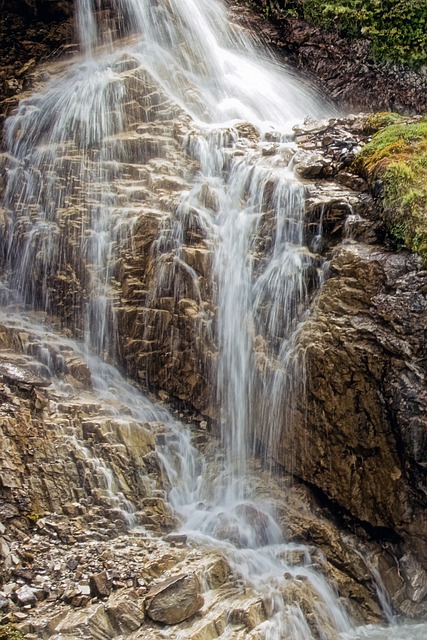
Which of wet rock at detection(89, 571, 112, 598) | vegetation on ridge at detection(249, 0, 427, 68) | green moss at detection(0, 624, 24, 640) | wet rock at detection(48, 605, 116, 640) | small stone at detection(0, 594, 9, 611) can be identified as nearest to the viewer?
green moss at detection(0, 624, 24, 640)

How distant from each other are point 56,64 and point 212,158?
5.37m

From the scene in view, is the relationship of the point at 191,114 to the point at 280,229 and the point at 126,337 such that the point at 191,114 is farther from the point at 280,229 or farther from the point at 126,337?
the point at 126,337

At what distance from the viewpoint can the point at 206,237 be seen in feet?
26.5

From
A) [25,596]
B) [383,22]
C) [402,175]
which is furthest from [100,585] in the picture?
[383,22]

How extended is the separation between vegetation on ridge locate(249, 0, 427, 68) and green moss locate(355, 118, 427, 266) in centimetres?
525

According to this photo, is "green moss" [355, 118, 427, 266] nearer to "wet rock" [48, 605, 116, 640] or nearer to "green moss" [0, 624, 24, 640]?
"wet rock" [48, 605, 116, 640]

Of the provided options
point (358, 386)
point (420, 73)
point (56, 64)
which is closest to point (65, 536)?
point (358, 386)

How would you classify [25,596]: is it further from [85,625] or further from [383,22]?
[383,22]

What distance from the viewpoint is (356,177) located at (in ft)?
25.3

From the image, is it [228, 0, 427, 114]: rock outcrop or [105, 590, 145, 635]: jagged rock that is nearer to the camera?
[105, 590, 145, 635]: jagged rock

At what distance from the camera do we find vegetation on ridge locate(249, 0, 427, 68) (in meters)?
12.2

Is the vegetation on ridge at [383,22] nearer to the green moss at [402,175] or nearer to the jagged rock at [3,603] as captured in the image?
the green moss at [402,175]

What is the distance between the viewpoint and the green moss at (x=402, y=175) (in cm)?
663

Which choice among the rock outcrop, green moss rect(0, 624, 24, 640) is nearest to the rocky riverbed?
green moss rect(0, 624, 24, 640)
